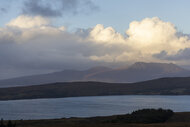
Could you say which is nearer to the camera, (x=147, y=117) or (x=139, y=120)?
(x=139, y=120)

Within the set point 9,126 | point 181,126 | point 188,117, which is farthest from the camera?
point 188,117

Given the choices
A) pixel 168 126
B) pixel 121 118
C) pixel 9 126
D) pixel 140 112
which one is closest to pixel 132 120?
pixel 121 118

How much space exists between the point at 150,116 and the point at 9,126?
54495 millimetres

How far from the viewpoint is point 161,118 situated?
118625 millimetres

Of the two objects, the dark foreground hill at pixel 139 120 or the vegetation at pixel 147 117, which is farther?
the vegetation at pixel 147 117

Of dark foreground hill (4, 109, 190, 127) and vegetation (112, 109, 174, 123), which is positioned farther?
vegetation (112, 109, 174, 123)

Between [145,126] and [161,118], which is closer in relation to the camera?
[145,126]

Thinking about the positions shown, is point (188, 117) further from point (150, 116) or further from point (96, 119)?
point (96, 119)

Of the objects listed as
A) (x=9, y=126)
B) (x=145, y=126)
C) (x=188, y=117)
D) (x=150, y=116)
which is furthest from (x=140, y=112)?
(x=9, y=126)

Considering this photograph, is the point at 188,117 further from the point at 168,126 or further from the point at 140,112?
the point at 168,126

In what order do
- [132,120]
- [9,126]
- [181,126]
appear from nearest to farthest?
[9,126]
[181,126]
[132,120]

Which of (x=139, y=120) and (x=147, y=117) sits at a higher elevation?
(x=147, y=117)

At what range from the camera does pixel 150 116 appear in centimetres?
11788

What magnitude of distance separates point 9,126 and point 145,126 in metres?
36.6
